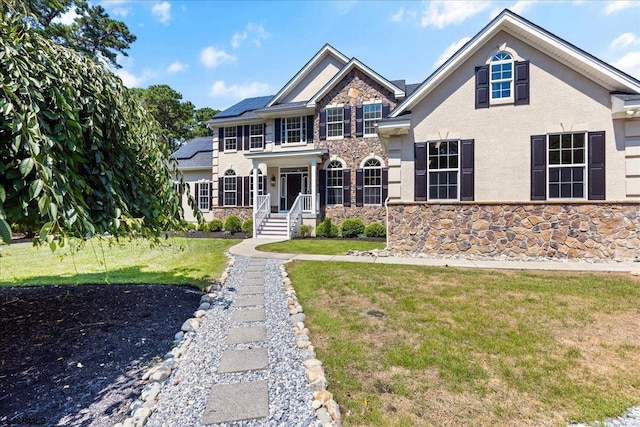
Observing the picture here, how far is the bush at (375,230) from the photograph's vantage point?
14180mm

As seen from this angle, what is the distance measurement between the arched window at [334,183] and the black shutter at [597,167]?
977 cm

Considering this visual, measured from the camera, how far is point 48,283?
6621 mm

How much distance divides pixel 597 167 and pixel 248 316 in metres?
9.94

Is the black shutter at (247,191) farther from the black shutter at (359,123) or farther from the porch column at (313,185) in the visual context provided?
the black shutter at (359,123)

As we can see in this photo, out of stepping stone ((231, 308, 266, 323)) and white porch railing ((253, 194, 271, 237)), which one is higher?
white porch railing ((253, 194, 271, 237))

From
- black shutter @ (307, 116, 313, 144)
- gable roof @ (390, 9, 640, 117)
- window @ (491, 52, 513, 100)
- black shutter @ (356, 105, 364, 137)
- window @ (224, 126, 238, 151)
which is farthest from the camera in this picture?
window @ (224, 126, 238, 151)

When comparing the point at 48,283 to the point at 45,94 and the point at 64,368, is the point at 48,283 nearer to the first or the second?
the point at 64,368

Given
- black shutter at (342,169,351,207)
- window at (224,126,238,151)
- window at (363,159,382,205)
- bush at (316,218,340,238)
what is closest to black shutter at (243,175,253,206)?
window at (224,126,238,151)

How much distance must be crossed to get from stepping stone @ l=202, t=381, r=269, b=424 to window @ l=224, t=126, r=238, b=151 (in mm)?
17170

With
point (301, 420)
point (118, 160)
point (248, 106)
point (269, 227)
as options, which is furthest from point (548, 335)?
point (248, 106)

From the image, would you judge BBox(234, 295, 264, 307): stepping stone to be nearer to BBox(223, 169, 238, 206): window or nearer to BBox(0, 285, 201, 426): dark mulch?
BBox(0, 285, 201, 426): dark mulch

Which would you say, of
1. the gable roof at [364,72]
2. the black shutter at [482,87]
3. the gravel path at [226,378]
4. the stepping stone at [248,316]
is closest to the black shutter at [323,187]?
the gable roof at [364,72]

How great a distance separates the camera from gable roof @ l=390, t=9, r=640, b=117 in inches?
324

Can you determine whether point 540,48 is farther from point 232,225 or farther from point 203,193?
point 203,193
